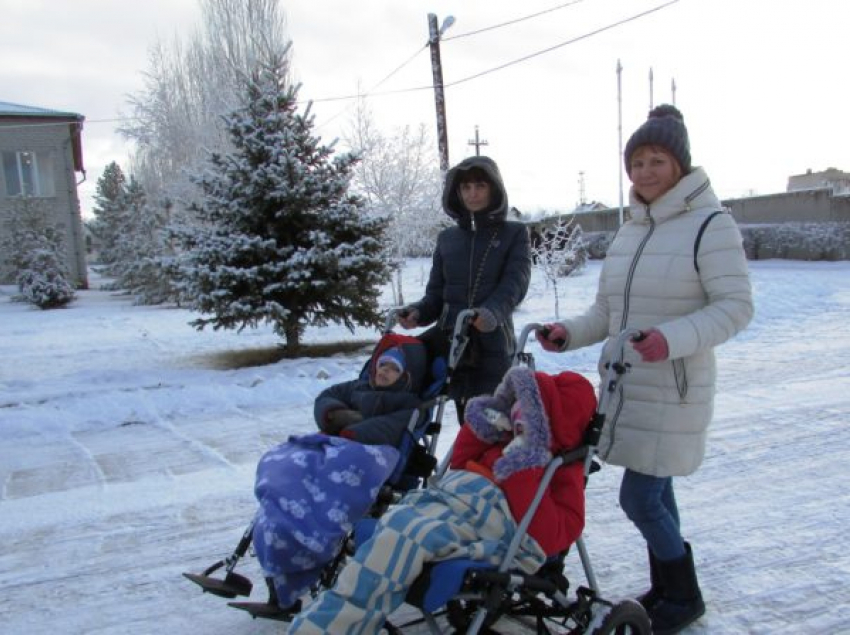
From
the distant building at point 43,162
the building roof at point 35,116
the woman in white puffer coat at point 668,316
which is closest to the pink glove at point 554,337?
the woman in white puffer coat at point 668,316

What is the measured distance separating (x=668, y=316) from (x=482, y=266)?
122 centimetres

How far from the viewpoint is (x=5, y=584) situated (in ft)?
11.8

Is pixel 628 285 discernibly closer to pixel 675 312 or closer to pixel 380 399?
pixel 675 312

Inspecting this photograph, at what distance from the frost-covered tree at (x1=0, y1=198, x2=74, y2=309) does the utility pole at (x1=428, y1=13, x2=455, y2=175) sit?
42.2ft

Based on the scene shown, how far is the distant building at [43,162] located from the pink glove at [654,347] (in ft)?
93.5

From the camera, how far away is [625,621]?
8.82 feet

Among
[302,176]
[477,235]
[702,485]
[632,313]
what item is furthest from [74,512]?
[302,176]

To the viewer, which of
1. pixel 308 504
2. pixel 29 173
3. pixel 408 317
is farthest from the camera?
pixel 29 173

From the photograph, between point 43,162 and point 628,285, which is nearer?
point 628,285

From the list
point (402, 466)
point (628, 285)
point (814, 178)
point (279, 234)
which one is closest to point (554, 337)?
point (628, 285)

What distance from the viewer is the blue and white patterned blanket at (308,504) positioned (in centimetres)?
288

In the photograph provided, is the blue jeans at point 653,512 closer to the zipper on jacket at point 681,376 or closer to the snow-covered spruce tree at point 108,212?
the zipper on jacket at point 681,376

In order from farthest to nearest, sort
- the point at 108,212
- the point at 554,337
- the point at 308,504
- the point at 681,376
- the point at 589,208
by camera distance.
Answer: the point at 589,208 < the point at 108,212 < the point at 554,337 < the point at 308,504 < the point at 681,376

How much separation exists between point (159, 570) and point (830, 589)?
3279 millimetres
